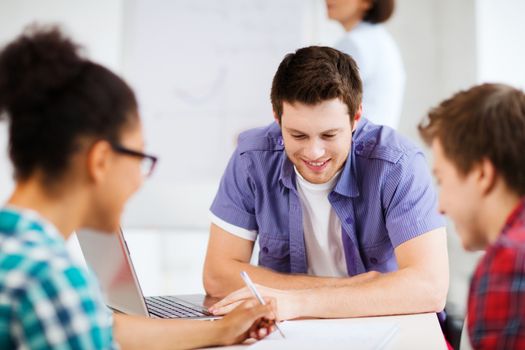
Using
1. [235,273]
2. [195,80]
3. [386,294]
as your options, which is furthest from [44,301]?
[195,80]

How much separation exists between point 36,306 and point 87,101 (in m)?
0.29

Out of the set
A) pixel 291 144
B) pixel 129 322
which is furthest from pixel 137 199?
pixel 129 322

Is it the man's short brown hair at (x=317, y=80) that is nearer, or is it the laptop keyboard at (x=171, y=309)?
the laptop keyboard at (x=171, y=309)

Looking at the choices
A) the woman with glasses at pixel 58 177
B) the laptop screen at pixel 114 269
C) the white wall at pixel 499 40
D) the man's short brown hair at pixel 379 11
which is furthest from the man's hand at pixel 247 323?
the white wall at pixel 499 40

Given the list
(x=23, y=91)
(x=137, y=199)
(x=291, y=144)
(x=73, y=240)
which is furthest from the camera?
(x=137, y=199)

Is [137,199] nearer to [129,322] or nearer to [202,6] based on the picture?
[202,6]

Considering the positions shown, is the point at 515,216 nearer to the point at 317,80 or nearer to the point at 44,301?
the point at 44,301

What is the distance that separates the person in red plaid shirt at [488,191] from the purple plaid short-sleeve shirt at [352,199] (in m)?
0.55

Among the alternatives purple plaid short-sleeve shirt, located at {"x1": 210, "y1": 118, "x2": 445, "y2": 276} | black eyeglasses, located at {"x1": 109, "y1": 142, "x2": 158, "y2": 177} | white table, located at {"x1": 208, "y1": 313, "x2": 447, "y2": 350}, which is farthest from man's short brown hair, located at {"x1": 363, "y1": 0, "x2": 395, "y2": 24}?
black eyeglasses, located at {"x1": 109, "y1": 142, "x2": 158, "y2": 177}

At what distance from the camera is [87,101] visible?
37.4 inches

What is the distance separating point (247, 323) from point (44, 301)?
562 millimetres

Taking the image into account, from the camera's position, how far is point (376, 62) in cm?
243

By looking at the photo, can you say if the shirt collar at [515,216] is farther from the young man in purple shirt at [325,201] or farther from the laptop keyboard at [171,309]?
the laptop keyboard at [171,309]

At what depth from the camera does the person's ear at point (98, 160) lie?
970mm
